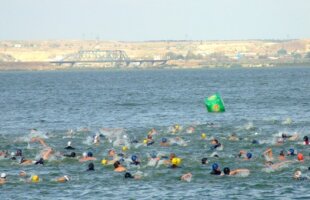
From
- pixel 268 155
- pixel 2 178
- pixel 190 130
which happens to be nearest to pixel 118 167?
pixel 2 178

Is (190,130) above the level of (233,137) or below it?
above

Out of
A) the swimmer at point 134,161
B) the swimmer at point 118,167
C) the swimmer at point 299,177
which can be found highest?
the swimmer at point 134,161

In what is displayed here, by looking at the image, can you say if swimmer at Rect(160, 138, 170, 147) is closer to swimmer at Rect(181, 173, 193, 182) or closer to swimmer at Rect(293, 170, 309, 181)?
swimmer at Rect(181, 173, 193, 182)

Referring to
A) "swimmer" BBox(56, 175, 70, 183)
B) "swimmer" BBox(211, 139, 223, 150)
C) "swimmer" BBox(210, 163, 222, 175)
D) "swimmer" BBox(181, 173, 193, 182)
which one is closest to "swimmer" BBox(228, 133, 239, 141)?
"swimmer" BBox(211, 139, 223, 150)

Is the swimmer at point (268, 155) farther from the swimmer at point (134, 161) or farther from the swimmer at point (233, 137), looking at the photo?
the swimmer at point (233, 137)

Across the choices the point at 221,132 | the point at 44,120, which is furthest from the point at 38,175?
the point at 44,120

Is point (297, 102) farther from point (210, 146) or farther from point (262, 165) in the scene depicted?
point (262, 165)

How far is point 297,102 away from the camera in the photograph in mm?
84000

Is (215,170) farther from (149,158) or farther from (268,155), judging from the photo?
(149,158)

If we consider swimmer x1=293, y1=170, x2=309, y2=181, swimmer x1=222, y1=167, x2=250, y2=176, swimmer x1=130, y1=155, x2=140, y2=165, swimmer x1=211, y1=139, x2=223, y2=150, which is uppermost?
swimmer x1=211, y1=139, x2=223, y2=150

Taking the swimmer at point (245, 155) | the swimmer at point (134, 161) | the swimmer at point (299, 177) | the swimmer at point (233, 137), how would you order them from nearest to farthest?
the swimmer at point (299, 177), the swimmer at point (134, 161), the swimmer at point (245, 155), the swimmer at point (233, 137)

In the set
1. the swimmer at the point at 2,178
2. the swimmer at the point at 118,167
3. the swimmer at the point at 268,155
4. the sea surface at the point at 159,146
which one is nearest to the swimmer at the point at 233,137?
the sea surface at the point at 159,146

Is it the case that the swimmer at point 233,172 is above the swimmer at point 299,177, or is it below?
above


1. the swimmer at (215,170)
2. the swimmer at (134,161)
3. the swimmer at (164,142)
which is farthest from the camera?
the swimmer at (164,142)
